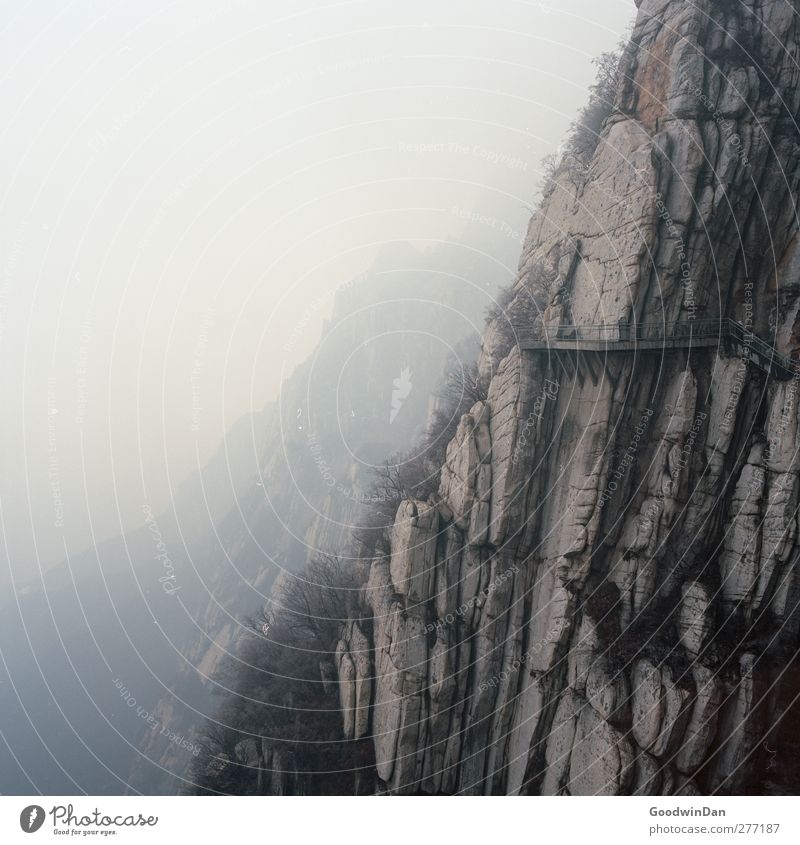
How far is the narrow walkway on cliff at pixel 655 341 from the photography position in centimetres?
903

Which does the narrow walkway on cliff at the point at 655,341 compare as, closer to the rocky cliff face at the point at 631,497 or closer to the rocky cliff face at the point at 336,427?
the rocky cliff face at the point at 631,497

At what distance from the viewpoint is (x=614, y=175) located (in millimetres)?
9766

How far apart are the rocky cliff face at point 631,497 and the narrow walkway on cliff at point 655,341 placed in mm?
118

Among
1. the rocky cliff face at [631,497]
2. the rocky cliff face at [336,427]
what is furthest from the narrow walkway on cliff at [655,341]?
the rocky cliff face at [336,427]

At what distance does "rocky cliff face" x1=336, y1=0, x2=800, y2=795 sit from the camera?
8.84 meters

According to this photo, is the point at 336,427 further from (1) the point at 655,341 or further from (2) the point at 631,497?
(1) the point at 655,341

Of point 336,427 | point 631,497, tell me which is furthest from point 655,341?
point 336,427

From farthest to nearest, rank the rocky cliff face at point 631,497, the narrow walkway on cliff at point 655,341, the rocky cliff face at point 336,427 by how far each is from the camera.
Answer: the rocky cliff face at point 336,427, the narrow walkway on cliff at point 655,341, the rocky cliff face at point 631,497

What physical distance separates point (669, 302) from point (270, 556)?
410 inches

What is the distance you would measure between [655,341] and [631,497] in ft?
7.97

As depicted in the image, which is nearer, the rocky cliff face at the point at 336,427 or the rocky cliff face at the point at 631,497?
the rocky cliff face at the point at 631,497

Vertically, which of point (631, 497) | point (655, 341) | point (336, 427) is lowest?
point (631, 497)

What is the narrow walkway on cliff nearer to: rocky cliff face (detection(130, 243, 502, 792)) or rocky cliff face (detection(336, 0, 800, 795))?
rocky cliff face (detection(336, 0, 800, 795))

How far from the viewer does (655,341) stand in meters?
9.34
